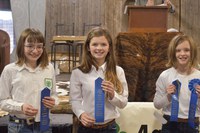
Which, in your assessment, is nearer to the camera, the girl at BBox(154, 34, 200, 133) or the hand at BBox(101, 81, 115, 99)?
the hand at BBox(101, 81, 115, 99)

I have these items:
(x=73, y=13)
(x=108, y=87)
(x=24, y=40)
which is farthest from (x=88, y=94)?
(x=73, y=13)

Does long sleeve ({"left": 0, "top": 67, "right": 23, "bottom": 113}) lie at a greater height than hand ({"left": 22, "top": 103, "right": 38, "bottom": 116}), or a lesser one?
greater

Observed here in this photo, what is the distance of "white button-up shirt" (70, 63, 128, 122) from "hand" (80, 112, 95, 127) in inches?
1.3

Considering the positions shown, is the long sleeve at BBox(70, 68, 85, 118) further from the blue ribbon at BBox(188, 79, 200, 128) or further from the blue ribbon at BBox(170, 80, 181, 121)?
the blue ribbon at BBox(188, 79, 200, 128)

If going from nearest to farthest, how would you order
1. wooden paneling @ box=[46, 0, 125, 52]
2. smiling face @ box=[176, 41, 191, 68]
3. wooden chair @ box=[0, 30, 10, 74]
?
smiling face @ box=[176, 41, 191, 68] < wooden chair @ box=[0, 30, 10, 74] < wooden paneling @ box=[46, 0, 125, 52]

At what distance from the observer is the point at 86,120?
6.16 feet

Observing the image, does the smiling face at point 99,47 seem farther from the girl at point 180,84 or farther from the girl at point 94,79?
the girl at point 180,84

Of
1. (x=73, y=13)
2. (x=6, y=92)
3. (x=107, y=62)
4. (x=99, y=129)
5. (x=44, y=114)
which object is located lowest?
(x=99, y=129)

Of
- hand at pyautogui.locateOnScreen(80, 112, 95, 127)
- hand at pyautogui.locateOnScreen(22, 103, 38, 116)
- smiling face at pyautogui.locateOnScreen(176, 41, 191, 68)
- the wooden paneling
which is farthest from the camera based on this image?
the wooden paneling

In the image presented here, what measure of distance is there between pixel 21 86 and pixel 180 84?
0.94 m

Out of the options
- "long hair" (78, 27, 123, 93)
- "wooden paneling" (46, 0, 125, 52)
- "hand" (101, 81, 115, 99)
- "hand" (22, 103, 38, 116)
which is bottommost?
"hand" (22, 103, 38, 116)

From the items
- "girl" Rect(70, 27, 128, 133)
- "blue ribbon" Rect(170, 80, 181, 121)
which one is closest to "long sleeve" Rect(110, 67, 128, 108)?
"girl" Rect(70, 27, 128, 133)

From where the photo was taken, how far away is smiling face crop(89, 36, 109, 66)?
6.45ft

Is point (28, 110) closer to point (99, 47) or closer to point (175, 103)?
point (99, 47)
